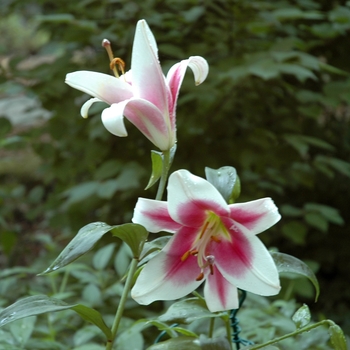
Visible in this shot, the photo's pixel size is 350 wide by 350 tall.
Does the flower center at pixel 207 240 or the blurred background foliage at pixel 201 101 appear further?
the blurred background foliage at pixel 201 101

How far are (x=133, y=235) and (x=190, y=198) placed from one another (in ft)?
0.17

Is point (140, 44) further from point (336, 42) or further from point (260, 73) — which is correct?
point (336, 42)

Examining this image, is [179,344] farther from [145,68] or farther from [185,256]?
[145,68]

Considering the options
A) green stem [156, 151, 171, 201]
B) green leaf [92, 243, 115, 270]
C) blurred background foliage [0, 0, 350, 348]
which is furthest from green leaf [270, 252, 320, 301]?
blurred background foliage [0, 0, 350, 348]

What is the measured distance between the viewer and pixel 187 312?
19.4 inches

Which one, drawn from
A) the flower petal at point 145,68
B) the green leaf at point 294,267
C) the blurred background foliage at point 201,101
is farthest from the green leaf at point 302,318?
the blurred background foliage at point 201,101

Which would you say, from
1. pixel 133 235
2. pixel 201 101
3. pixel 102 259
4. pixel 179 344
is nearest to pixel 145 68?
pixel 133 235

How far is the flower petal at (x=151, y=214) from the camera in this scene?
40 cm

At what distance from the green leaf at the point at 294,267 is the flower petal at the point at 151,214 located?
0.38ft

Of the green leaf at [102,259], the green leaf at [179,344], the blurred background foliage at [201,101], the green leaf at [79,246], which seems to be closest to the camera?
the green leaf at [79,246]

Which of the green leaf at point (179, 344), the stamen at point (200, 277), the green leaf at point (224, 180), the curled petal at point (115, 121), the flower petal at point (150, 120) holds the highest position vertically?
the curled petal at point (115, 121)

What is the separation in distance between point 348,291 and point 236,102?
2.78ft

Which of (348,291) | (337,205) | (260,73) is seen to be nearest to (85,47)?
(260,73)

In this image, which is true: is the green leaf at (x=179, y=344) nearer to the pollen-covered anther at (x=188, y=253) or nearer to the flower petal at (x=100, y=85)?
the pollen-covered anther at (x=188, y=253)
